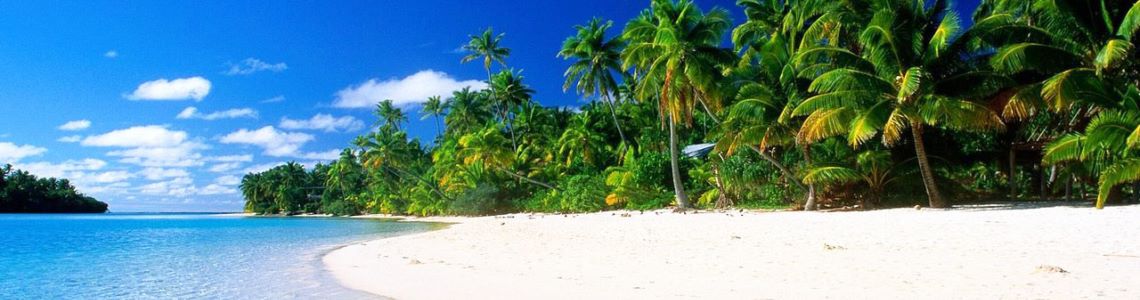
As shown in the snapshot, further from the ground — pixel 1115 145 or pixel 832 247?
pixel 1115 145

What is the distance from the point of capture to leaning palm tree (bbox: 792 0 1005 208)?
1373 centimetres

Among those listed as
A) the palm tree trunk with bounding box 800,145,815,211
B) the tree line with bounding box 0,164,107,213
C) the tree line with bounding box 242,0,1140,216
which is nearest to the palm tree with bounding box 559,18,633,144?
the tree line with bounding box 242,0,1140,216

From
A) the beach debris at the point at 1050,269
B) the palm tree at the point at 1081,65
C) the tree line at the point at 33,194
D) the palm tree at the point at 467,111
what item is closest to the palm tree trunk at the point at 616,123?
the palm tree at the point at 467,111

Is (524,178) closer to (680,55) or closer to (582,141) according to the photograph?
(582,141)

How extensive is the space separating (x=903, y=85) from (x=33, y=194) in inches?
4426

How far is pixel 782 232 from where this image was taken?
11.2 meters

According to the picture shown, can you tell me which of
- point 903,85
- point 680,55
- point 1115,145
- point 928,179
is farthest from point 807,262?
point 680,55

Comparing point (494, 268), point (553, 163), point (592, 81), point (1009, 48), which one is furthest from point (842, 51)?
point (553, 163)

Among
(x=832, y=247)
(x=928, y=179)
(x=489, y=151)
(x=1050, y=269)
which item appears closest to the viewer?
(x=1050, y=269)

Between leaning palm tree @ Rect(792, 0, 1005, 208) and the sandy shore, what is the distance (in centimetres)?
248

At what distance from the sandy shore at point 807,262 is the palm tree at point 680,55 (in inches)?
314

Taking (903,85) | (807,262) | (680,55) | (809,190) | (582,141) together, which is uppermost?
(680,55)

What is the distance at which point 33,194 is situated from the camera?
290 feet

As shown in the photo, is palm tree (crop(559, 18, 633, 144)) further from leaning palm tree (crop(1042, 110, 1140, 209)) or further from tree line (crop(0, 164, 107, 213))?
tree line (crop(0, 164, 107, 213))
